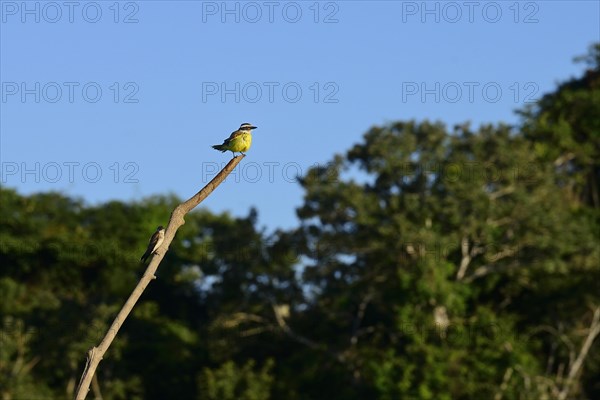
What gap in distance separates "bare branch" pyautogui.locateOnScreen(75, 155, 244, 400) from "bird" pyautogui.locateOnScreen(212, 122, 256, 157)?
107 inches

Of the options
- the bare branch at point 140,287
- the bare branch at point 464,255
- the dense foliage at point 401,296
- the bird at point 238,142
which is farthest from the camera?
the bare branch at point 464,255

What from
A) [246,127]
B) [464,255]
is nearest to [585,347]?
[464,255]

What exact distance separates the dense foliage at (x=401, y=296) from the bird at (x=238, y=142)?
60.5ft

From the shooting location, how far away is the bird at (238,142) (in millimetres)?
9742

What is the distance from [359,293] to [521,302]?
4.19 meters

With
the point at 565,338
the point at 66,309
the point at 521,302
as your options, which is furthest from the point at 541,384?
the point at 66,309

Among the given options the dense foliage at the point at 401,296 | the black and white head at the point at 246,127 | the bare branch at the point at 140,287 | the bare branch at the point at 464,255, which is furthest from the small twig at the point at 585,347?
the bare branch at the point at 140,287

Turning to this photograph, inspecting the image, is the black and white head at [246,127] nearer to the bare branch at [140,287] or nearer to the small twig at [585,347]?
the bare branch at [140,287]

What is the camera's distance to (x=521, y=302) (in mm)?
32531

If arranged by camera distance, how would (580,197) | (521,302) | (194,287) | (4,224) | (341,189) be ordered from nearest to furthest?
(341,189), (521,302), (580,197), (194,287), (4,224)

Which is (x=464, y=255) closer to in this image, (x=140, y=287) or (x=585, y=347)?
(x=585, y=347)

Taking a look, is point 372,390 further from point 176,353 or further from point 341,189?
point 176,353

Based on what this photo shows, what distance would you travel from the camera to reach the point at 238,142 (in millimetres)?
9734

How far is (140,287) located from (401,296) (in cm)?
2370
